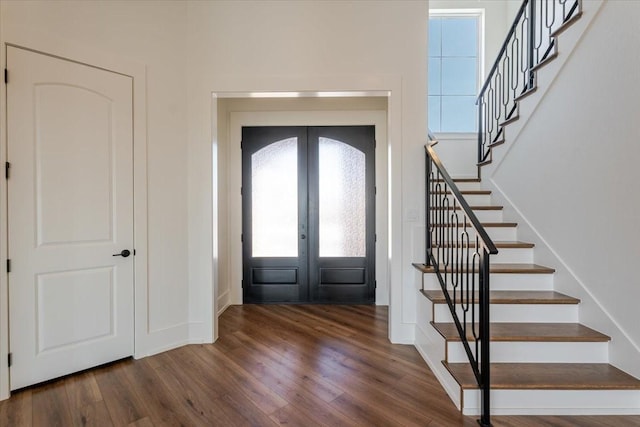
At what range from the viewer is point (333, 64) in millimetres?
2715

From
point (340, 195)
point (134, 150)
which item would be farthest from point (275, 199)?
point (134, 150)

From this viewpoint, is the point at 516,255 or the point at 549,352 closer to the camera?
the point at 549,352

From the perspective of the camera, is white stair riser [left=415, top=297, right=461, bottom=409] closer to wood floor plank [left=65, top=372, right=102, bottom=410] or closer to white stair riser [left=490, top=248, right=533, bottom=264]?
white stair riser [left=490, top=248, right=533, bottom=264]

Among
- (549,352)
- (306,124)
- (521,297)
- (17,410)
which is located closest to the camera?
(17,410)

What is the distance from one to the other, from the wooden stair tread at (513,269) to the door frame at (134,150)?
8.32 feet

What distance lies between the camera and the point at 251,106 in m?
3.72

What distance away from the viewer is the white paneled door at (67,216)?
1.97 metres

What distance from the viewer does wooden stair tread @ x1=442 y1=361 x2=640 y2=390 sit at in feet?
5.41

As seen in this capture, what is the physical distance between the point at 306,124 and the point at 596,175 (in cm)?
295

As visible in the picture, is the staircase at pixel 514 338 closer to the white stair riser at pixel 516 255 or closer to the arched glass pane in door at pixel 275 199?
the white stair riser at pixel 516 255

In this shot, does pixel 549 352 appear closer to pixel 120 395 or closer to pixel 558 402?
pixel 558 402

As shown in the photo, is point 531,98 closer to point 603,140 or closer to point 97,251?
point 603,140

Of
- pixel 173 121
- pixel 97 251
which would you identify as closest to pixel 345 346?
pixel 97 251

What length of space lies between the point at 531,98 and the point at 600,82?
72 cm
